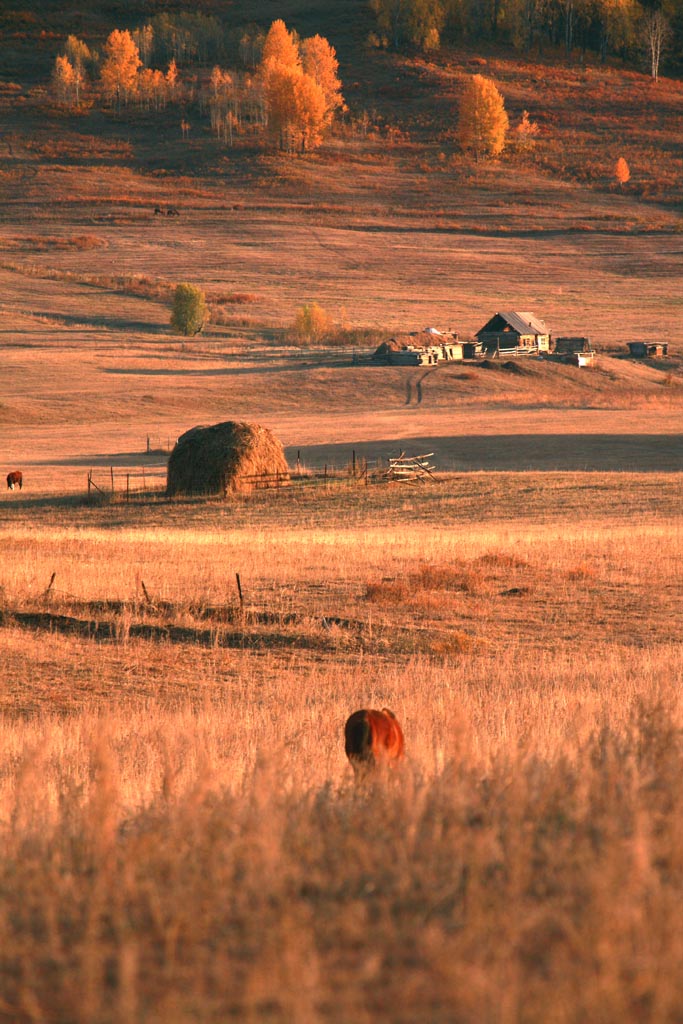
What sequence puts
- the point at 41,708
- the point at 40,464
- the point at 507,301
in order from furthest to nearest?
the point at 507,301 < the point at 40,464 < the point at 41,708

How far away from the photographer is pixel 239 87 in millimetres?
176000

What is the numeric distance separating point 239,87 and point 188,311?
10429 centimetres

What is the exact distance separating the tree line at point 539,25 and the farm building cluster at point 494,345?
377ft

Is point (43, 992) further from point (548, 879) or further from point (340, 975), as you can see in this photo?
point (548, 879)

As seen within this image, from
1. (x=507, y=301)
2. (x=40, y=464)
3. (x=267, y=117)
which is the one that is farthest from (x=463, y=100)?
(x=40, y=464)

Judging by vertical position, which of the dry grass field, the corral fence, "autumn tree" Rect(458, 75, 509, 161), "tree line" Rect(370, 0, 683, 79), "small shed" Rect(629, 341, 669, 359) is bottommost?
the corral fence

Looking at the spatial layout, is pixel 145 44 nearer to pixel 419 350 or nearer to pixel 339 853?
pixel 419 350

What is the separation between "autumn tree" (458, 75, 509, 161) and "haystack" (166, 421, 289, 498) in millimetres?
122328

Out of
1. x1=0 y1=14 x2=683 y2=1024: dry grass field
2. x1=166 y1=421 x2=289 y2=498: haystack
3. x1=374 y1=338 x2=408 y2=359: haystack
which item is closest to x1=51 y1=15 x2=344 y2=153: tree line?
x1=374 y1=338 x2=408 y2=359: haystack

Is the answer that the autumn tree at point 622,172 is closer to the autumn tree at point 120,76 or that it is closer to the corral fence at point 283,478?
the autumn tree at point 120,76

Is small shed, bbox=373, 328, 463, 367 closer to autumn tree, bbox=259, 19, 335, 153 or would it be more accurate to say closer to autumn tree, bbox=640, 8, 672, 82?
autumn tree, bbox=259, 19, 335, 153

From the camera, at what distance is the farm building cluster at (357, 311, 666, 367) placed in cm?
7175

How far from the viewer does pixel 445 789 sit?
5.48 metres

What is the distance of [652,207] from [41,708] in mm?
131753
